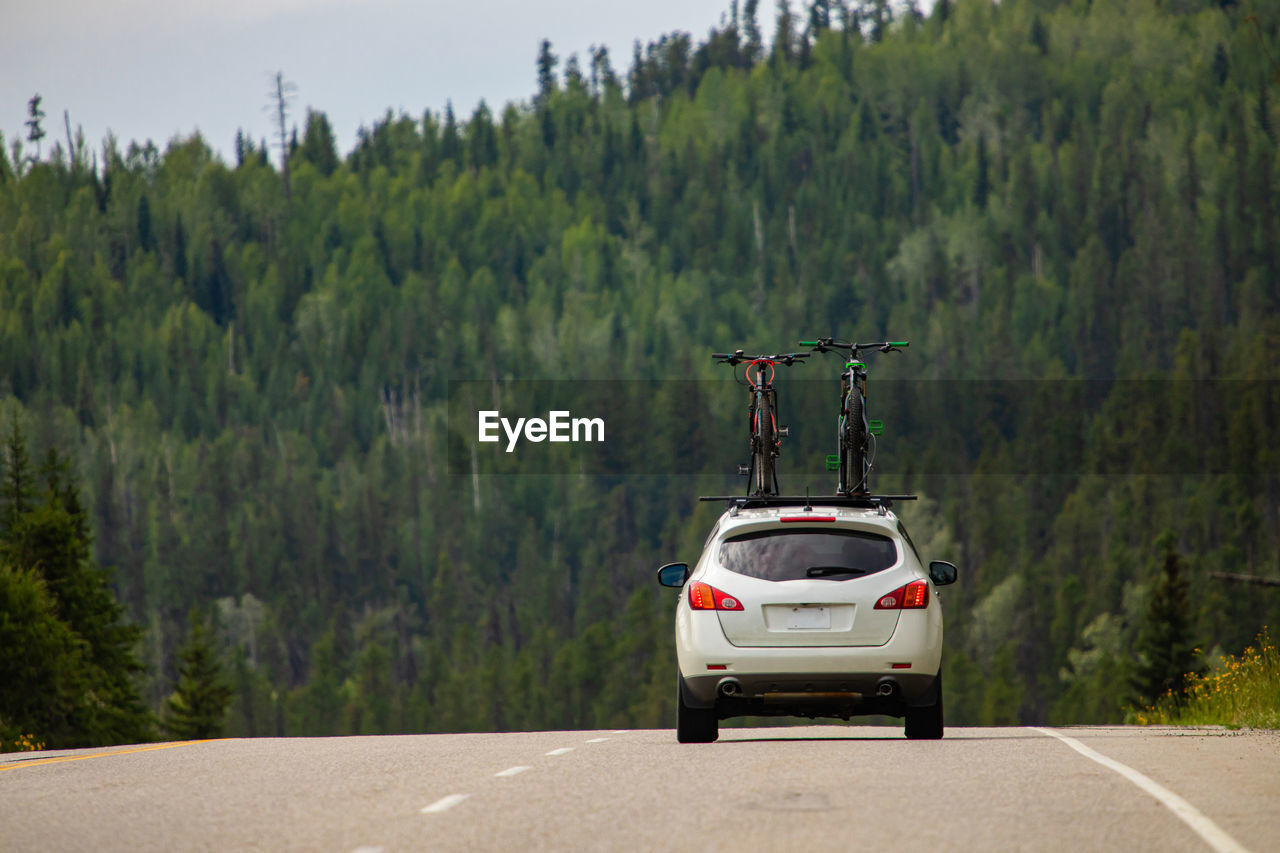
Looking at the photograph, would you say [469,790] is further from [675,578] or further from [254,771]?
[675,578]

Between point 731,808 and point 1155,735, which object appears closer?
point 731,808

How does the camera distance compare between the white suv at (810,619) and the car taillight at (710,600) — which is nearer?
the white suv at (810,619)

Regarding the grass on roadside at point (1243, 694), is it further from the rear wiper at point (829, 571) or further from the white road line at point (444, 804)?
the white road line at point (444, 804)

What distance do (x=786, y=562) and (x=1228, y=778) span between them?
3.81 metres

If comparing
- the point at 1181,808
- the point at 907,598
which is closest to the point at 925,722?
the point at 907,598

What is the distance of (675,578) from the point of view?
15.4m

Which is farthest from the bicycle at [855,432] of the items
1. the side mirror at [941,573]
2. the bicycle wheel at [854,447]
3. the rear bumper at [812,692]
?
the rear bumper at [812,692]

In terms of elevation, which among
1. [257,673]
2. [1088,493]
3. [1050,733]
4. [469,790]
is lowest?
[257,673]

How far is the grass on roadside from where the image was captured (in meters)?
18.3

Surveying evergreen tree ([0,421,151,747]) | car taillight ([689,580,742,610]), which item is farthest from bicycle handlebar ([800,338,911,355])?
evergreen tree ([0,421,151,747])

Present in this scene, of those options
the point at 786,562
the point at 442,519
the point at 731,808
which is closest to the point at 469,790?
the point at 731,808

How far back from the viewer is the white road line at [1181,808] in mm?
8375

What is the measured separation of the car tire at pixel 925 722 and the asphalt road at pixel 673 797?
8.1 inches

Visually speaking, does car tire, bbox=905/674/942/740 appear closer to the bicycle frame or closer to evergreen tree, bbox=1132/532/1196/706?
the bicycle frame
